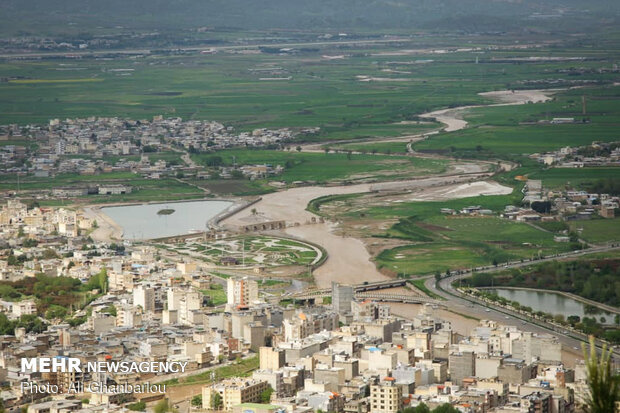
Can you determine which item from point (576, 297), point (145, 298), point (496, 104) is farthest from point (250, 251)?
point (496, 104)

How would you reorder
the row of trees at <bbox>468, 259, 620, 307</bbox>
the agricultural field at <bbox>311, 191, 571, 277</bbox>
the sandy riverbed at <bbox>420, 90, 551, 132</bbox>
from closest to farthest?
the row of trees at <bbox>468, 259, 620, 307</bbox> → the agricultural field at <bbox>311, 191, 571, 277</bbox> → the sandy riverbed at <bbox>420, 90, 551, 132</bbox>

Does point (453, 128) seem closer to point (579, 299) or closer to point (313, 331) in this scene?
point (579, 299)

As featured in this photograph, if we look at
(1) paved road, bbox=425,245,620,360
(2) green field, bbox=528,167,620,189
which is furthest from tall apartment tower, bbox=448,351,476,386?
(2) green field, bbox=528,167,620,189

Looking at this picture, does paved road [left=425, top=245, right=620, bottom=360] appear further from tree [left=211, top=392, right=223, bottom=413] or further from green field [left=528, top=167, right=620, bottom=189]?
green field [left=528, top=167, right=620, bottom=189]

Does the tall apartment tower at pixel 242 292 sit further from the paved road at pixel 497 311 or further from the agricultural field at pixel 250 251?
the agricultural field at pixel 250 251

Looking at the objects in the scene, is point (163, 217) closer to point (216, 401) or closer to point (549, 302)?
point (549, 302)

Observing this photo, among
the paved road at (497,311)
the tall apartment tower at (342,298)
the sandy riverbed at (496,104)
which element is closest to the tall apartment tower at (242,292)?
the tall apartment tower at (342,298)
